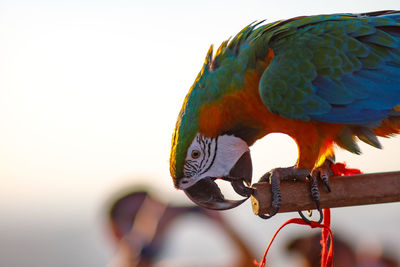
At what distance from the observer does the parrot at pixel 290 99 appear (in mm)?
1786

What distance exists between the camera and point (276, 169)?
1757 millimetres

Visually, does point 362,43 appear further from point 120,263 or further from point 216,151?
point 120,263

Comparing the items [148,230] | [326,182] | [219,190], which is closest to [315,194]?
[326,182]

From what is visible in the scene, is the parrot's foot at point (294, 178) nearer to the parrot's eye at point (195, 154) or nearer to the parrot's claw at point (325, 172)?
the parrot's claw at point (325, 172)

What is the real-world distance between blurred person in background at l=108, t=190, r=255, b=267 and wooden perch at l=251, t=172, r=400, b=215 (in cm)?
133

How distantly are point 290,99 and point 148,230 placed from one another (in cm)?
155

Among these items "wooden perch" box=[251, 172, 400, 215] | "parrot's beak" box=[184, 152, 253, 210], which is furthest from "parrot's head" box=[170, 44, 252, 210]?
"wooden perch" box=[251, 172, 400, 215]

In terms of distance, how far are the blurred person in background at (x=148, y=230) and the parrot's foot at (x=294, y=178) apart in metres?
1.24

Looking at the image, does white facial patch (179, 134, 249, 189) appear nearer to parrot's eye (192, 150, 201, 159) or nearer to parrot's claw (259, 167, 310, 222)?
parrot's eye (192, 150, 201, 159)

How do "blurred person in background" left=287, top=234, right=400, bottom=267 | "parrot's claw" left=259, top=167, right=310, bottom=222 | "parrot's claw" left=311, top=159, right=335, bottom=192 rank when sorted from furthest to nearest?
1. "blurred person in background" left=287, top=234, right=400, bottom=267
2. "parrot's claw" left=311, top=159, right=335, bottom=192
3. "parrot's claw" left=259, top=167, right=310, bottom=222

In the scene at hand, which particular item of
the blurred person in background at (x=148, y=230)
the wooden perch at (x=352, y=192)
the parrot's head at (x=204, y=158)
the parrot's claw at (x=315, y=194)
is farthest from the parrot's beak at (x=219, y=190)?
the blurred person in background at (x=148, y=230)

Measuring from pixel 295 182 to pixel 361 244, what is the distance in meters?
2.45

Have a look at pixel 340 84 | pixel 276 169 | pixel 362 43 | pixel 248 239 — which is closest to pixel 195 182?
pixel 276 169

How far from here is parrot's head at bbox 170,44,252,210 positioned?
176cm
